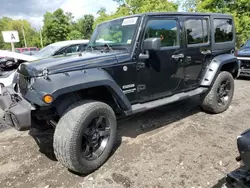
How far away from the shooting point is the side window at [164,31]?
126 inches

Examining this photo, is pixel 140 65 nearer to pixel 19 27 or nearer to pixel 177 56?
pixel 177 56

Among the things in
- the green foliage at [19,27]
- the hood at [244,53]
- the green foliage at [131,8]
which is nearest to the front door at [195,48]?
the hood at [244,53]

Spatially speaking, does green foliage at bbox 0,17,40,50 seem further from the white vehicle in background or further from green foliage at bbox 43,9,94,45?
the white vehicle in background

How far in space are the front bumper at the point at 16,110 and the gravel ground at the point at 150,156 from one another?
72 centimetres

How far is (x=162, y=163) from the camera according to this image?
9.00 ft

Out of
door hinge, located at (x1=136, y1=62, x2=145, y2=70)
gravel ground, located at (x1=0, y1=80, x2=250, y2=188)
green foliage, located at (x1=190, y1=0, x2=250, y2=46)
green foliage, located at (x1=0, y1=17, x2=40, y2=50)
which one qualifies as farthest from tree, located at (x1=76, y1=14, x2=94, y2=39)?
door hinge, located at (x1=136, y1=62, x2=145, y2=70)

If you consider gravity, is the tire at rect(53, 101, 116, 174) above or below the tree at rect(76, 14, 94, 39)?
below

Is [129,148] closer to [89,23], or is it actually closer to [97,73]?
[97,73]

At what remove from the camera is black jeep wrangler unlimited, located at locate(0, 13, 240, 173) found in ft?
7.73

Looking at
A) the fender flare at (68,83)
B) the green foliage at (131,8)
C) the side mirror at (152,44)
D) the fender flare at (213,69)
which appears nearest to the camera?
the fender flare at (68,83)

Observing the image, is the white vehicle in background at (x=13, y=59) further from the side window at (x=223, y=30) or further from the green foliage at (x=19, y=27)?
the green foliage at (x=19, y=27)

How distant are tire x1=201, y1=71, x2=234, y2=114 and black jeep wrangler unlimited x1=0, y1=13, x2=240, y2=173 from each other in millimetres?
18

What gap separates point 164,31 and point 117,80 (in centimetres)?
123

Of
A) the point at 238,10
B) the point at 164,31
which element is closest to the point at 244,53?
the point at 164,31
